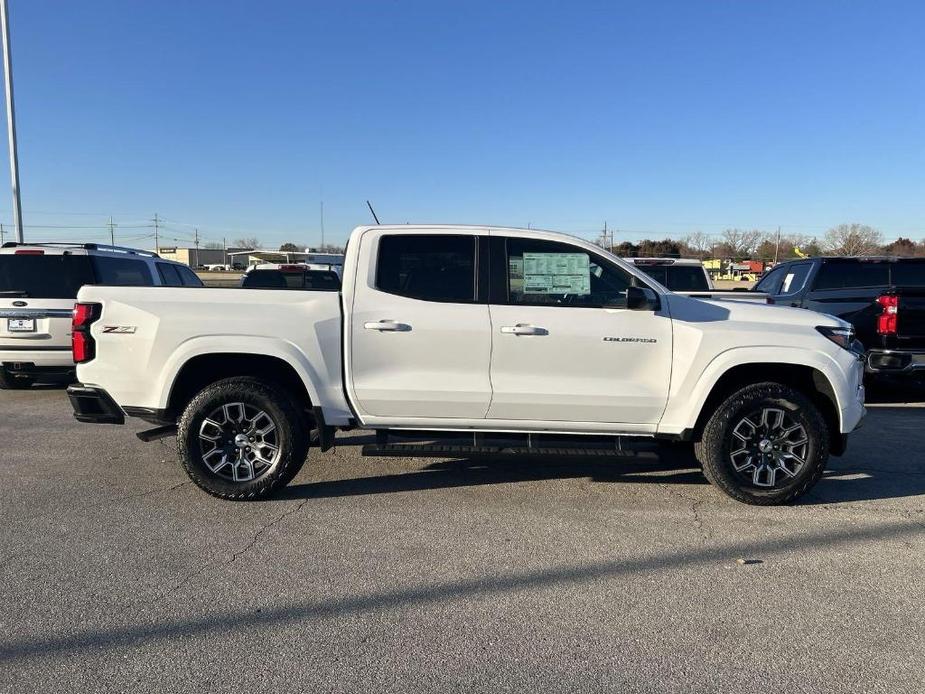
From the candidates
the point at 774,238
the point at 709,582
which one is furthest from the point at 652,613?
the point at 774,238

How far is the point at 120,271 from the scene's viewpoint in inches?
339

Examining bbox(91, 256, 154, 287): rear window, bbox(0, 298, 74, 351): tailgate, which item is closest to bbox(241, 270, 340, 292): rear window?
bbox(91, 256, 154, 287): rear window

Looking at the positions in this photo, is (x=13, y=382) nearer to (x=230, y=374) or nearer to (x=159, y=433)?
(x=159, y=433)

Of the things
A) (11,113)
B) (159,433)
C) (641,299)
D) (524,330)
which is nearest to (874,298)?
(641,299)

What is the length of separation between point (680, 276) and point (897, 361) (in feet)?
14.4

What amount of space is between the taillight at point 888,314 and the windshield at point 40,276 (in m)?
9.87

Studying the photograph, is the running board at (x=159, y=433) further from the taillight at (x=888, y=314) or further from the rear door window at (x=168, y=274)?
the taillight at (x=888, y=314)

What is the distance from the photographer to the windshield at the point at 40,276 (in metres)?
7.81

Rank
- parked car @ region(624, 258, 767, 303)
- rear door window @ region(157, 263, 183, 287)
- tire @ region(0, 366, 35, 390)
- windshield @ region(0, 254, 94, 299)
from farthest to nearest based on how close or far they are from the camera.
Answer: parked car @ region(624, 258, 767, 303)
rear door window @ region(157, 263, 183, 287)
tire @ region(0, 366, 35, 390)
windshield @ region(0, 254, 94, 299)

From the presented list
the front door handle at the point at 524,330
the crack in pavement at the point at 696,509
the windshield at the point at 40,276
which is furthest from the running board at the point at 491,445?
the windshield at the point at 40,276

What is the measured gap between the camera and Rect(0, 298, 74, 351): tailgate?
7633mm

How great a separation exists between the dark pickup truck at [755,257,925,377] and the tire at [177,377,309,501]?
5726 millimetres

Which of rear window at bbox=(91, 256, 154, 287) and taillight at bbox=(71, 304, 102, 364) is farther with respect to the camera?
rear window at bbox=(91, 256, 154, 287)

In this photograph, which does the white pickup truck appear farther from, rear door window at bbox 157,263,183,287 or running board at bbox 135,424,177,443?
rear door window at bbox 157,263,183,287
